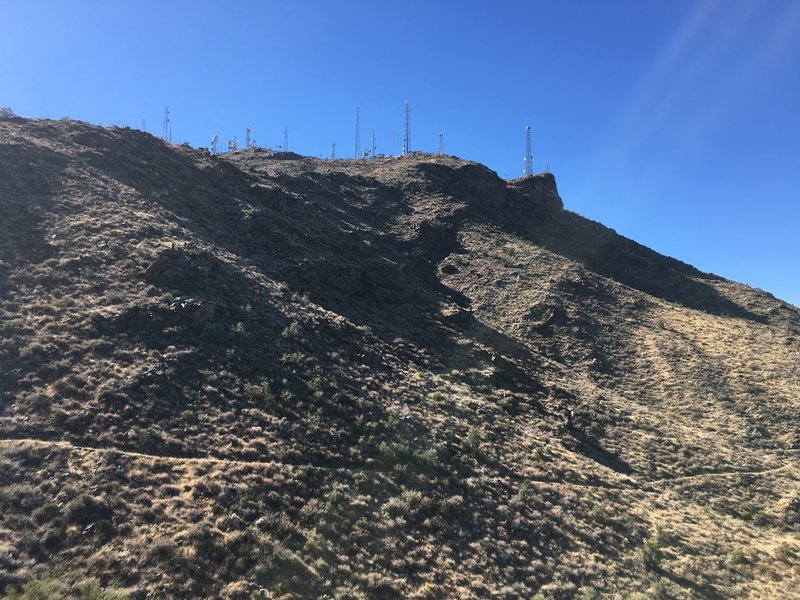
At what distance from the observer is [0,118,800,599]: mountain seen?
41.9ft

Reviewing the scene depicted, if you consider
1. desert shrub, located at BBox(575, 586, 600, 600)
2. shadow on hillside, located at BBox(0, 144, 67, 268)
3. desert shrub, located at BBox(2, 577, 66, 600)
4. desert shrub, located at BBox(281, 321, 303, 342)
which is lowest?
desert shrub, located at BBox(575, 586, 600, 600)

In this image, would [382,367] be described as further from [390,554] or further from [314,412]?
[390,554]

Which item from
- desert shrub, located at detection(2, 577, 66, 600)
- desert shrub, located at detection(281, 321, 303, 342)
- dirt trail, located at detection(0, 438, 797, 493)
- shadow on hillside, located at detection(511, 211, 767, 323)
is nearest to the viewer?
desert shrub, located at detection(2, 577, 66, 600)

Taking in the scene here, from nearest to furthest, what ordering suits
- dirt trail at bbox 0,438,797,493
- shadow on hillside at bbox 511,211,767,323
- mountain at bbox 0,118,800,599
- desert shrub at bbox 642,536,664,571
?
mountain at bbox 0,118,800,599 < dirt trail at bbox 0,438,797,493 < desert shrub at bbox 642,536,664,571 < shadow on hillside at bbox 511,211,767,323

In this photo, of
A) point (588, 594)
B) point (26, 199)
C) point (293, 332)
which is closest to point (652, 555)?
point (588, 594)

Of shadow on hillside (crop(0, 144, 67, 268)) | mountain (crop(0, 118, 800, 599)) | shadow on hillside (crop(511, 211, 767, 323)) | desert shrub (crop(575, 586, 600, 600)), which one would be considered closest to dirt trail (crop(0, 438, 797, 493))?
mountain (crop(0, 118, 800, 599))

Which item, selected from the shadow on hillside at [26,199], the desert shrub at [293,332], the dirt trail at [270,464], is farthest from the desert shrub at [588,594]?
the shadow on hillside at [26,199]

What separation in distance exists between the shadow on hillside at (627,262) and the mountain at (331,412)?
9.34ft

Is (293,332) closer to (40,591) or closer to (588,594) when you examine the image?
(40,591)

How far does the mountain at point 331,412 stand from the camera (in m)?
12.8

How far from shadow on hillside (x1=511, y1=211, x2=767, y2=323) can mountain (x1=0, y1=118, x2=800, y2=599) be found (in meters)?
2.85

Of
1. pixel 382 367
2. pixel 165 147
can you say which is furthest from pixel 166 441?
pixel 165 147

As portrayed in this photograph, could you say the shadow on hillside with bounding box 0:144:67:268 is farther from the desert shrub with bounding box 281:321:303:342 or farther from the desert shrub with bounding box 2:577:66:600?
the desert shrub with bounding box 2:577:66:600

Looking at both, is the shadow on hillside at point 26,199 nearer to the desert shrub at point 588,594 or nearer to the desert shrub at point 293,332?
the desert shrub at point 293,332
